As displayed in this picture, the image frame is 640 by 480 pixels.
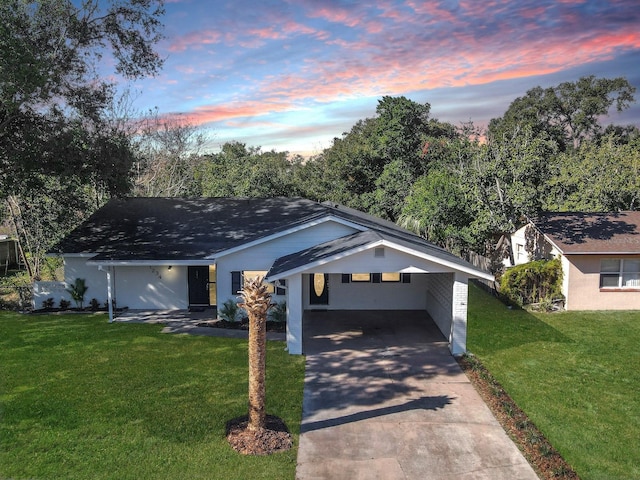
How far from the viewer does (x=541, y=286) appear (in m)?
21.2

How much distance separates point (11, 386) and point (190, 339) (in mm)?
5169

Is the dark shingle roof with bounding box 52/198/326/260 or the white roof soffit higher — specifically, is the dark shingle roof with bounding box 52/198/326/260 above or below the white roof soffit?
above

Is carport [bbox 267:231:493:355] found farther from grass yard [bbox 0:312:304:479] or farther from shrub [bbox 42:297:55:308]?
shrub [bbox 42:297:55:308]

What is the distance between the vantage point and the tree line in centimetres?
1805

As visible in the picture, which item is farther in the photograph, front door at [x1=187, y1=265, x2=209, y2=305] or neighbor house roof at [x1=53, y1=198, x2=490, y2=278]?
front door at [x1=187, y1=265, x2=209, y2=305]

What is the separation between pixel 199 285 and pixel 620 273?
1754 centimetres

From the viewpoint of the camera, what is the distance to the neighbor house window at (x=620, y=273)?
20672mm

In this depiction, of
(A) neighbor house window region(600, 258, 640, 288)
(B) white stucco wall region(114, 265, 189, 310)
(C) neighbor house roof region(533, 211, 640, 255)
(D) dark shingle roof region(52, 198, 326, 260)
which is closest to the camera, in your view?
(D) dark shingle roof region(52, 198, 326, 260)

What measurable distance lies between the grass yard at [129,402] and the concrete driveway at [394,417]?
54 centimetres

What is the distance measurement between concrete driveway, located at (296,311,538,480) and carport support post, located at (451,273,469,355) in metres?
0.43

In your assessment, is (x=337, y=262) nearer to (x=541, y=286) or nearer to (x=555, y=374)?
(x=555, y=374)

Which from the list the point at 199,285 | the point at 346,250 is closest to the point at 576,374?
the point at 346,250

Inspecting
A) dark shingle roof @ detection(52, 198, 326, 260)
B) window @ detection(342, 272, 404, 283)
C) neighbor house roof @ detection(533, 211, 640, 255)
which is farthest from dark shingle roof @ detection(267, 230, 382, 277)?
neighbor house roof @ detection(533, 211, 640, 255)

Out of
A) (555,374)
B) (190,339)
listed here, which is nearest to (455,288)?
(555,374)
